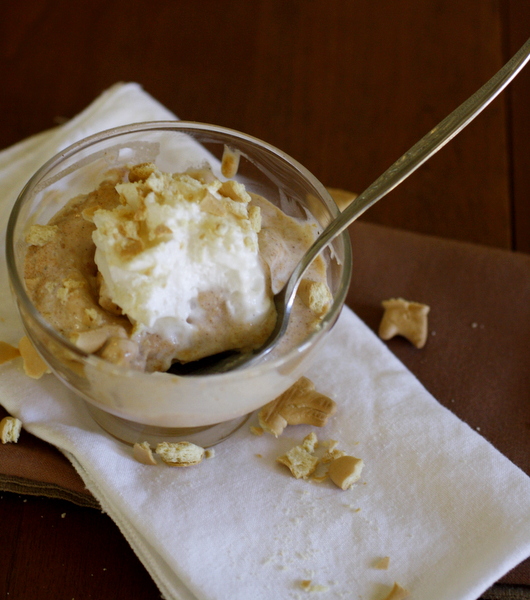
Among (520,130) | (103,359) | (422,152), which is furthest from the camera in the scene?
(520,130)

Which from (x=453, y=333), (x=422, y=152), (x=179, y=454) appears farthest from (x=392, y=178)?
(x=179, y=454)

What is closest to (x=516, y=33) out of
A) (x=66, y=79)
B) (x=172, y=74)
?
(x=172, y=74)

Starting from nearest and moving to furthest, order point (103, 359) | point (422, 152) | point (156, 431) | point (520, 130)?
1. point (103, 359)
2. point (422, 152)
3. point (156, 431)
4. point (520, 130)

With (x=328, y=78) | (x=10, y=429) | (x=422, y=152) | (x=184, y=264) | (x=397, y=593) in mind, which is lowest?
(x=397, y=593)

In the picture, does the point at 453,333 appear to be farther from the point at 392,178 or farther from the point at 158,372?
the point at 158,372

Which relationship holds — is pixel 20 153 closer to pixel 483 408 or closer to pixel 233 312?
pixel 233 312

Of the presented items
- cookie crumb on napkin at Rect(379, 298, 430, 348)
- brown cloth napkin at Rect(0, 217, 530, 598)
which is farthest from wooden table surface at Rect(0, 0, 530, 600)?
cookie crumb on napkin at Rect(379, 298, 430, 348)

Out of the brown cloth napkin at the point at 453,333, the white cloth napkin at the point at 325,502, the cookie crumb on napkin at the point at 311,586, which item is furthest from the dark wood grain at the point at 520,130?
the cookie crumb on napkin at the point at 311,586
